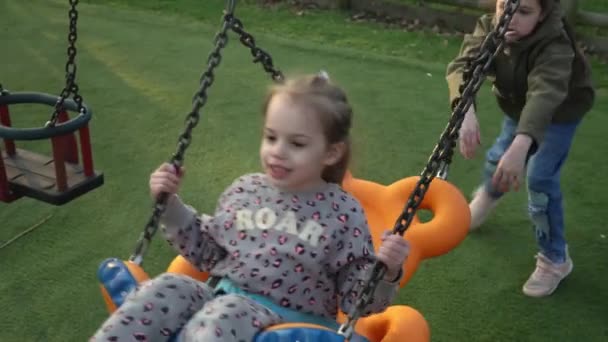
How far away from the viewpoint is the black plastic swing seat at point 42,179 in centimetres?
224

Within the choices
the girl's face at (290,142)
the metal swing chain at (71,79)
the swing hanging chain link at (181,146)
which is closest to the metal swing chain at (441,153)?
the girl's face at (290,142)

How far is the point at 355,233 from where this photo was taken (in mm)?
1754

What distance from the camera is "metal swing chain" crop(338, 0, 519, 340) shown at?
151 cm

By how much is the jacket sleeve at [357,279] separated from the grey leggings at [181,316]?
176 millimetres

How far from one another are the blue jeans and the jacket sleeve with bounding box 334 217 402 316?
84cm

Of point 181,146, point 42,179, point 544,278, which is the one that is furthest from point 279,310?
point 544,278

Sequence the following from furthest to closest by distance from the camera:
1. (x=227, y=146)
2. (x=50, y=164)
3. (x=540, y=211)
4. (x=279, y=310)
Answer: (x=227, y=146)
(x=540, y=211)
(x=50, y=164)
(x=279, y=310)

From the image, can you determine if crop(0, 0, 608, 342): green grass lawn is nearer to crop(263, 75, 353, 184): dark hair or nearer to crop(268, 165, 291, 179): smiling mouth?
crop(263, 75, 353, 184): dark hair

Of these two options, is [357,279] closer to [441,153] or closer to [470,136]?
[441,153]

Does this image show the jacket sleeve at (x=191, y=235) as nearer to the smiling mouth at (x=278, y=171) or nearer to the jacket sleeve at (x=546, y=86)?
the smiling mouth at (x=278, y=171)

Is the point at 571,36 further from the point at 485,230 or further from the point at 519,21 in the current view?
the point at 485,230

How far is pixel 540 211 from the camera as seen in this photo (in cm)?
256

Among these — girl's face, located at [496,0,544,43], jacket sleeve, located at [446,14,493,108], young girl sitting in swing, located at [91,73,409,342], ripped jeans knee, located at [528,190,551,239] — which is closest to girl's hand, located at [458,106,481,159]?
jacket sleeve, located at [446,14,493,108]

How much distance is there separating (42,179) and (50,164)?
0.13 m
